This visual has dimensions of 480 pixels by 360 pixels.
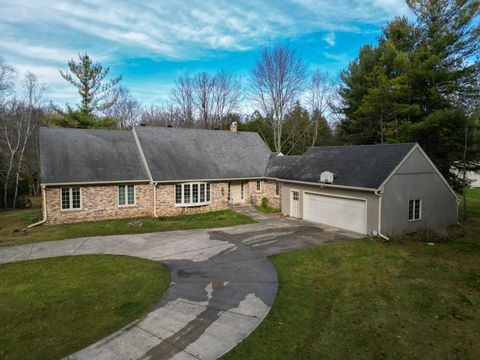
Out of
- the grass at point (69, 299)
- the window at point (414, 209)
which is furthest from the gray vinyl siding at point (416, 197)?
the grass at point (69, 299)

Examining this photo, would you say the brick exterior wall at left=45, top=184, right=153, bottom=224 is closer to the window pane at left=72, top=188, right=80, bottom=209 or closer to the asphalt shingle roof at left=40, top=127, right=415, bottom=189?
the window pane at left=72, top=188, right=80, bottom=209

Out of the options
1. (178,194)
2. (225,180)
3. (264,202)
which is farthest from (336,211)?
(178,194)

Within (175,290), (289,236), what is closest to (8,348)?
(175,290)

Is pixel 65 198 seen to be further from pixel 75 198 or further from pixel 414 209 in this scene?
pixel 414 209

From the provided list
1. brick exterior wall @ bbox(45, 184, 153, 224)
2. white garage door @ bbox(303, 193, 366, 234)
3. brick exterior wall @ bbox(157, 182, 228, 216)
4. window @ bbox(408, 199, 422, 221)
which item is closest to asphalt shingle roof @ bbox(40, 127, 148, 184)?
brick exterior wall @ bbox(45, 184, 153, 224)

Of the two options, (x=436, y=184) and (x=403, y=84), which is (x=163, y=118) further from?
(x=436, y=184)

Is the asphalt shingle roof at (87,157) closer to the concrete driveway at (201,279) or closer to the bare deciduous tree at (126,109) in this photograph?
the concrete driveway at (201,279)
